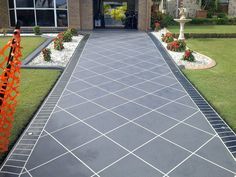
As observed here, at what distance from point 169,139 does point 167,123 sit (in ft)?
3.14

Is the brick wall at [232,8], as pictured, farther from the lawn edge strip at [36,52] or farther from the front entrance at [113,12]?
the lawn edge strip at [36,52]

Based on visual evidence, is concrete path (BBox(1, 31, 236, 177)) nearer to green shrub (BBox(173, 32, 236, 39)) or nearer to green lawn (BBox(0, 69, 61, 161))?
green lawn (BBox(0, 69, 61, 161))

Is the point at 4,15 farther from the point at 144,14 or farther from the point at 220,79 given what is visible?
the point at 220,79

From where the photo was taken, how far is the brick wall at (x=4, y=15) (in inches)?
982

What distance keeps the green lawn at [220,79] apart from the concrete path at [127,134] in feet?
2.38

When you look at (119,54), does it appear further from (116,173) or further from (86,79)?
(116,173)

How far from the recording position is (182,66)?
Answer: 14727 millimetres

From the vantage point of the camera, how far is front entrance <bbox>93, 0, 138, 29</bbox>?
27781 mm

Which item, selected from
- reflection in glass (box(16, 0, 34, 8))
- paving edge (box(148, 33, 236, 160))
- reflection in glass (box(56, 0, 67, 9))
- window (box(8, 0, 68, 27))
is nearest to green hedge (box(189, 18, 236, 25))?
Answer: reflection in glass (box(56, 0, 67, 9))

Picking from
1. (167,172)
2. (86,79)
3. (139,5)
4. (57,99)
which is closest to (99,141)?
(167,172)

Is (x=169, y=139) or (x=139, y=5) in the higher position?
(x=139, y=5)

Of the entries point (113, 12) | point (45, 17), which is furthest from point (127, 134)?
point (113, 12)

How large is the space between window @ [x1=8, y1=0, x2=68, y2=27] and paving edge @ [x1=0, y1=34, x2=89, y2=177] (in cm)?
1405

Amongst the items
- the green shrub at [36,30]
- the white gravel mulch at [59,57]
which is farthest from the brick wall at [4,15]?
the white gravel mulch at [59,57]
